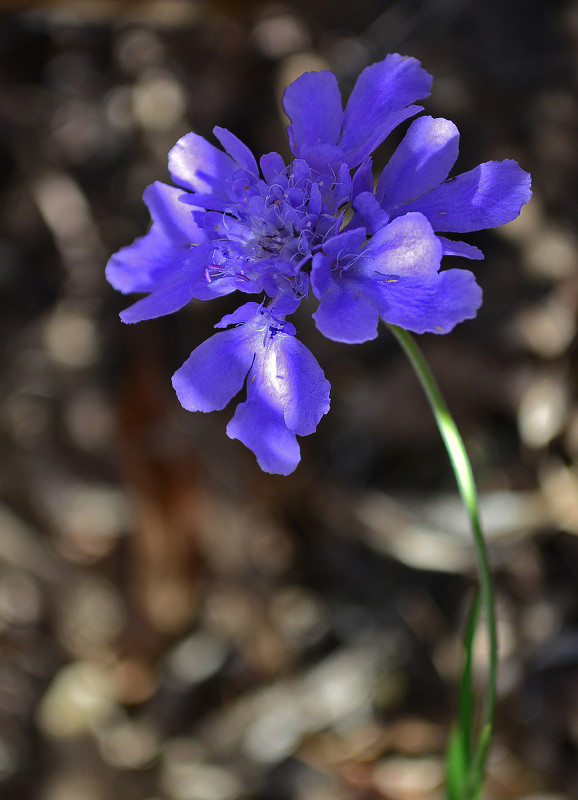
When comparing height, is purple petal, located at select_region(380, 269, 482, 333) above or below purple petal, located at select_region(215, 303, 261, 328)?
below

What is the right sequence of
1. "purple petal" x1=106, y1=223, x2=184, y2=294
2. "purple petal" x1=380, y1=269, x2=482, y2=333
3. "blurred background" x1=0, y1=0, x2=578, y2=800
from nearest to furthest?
"purple petal" x1=380, y1=269, x2=482, y2=333
"purple petal" x1=106, y1=223, x2=184, y2=294
"blurred background" x1=0, y1=0, x2=578, y2=800

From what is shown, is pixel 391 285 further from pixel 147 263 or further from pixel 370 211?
pixel 147 263

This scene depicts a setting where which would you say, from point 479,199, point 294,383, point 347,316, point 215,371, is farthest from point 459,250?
point 215,371

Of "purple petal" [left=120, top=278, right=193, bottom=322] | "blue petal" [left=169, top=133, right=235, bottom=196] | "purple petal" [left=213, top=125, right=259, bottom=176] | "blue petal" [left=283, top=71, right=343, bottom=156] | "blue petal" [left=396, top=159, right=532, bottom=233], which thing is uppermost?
"blue petal" [left=283, top=71, right=343, bottom=156]

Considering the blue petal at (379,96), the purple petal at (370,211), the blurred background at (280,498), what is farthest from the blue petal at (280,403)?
the blurred background at (280,498)

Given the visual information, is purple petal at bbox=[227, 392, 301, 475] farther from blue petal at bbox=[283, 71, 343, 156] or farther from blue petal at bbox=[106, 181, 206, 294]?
blue petal at bbox=[283, 71, 343, 156]

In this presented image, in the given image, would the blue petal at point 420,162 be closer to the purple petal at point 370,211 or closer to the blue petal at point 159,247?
the purple petal at point 370,211

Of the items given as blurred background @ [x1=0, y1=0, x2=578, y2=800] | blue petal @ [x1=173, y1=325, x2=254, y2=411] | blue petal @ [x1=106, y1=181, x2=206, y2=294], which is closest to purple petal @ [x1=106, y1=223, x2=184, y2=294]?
blue petal @ [x1=106, y1=181, x2=206, y2=294]
